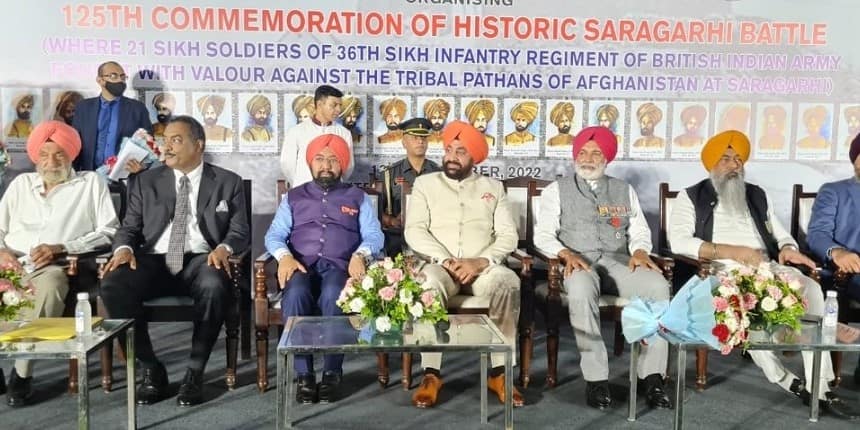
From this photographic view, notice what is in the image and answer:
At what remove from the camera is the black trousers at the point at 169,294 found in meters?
3.82

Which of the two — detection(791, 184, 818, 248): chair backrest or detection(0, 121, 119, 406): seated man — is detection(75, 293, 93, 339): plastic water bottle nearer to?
detection(0, 121, 119, 406): seated man

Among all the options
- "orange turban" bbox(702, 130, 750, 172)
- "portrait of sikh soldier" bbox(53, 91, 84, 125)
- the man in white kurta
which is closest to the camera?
"orange turban" bbox(702, 130, 750, 172)

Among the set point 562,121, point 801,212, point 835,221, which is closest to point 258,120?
point 562,121

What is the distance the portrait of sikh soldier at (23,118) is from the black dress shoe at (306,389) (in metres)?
2.89

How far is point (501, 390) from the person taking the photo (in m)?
3.83

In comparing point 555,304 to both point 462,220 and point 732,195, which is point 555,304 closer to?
point 462,220

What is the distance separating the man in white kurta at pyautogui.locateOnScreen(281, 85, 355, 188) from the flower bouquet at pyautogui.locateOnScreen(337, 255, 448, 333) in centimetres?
198

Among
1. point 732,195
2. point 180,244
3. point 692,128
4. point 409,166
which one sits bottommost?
point 180,244

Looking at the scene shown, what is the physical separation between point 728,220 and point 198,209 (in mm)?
3100

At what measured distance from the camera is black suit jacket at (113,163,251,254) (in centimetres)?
423

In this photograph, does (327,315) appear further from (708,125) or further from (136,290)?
(708,125)

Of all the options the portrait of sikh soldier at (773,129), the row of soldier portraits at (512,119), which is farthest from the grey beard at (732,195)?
the portrait of sikh soldier at (773,129)

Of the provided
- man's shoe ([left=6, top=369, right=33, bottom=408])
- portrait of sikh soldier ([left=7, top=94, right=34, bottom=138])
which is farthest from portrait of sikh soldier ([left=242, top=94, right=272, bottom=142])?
man's shoe ([left=6, top=369, right=33, bottom=408])

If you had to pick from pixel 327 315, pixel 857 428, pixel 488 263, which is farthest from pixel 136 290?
pixel 857 428
